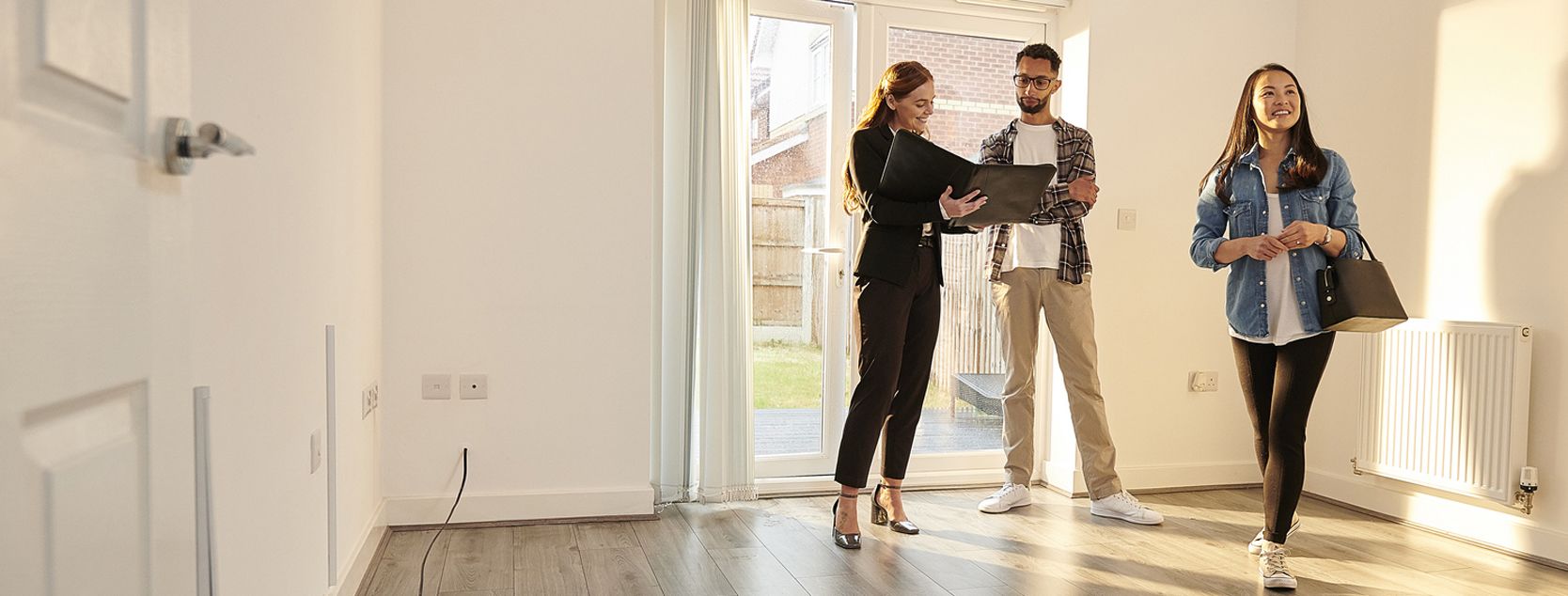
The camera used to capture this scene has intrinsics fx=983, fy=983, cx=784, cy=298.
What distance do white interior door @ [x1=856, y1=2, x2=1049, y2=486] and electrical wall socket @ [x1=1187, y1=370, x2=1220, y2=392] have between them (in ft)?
2.59

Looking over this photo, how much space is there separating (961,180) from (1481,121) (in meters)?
1.95

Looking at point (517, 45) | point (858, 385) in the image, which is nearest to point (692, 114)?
point (517, 45)

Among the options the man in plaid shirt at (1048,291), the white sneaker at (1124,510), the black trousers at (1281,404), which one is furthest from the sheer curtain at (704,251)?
the black trousers at (1281,404)

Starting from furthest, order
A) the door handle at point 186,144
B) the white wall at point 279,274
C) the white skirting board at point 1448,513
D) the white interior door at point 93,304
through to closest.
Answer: the white skirting board at point 1448,513
the white wall at point 279,274
the door handle at point 186,144
the white interior door at point 93,304

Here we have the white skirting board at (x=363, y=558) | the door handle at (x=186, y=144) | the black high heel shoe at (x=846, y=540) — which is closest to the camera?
the door handle at (x=186, y=144)

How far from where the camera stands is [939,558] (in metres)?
2.90

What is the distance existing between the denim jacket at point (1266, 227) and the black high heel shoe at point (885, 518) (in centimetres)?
116

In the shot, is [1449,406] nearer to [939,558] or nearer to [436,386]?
[939,558]

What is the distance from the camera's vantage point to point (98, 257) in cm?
71

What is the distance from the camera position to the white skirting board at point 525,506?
318cm

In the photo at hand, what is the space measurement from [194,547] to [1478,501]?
373cm

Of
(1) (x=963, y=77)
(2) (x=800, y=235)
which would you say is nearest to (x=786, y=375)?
(2) (x=800, y=235)

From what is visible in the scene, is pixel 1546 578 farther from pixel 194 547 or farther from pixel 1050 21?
pixel 194 547

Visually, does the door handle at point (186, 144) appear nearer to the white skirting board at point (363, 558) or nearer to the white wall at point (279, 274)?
the white wall at point (279, 274)
